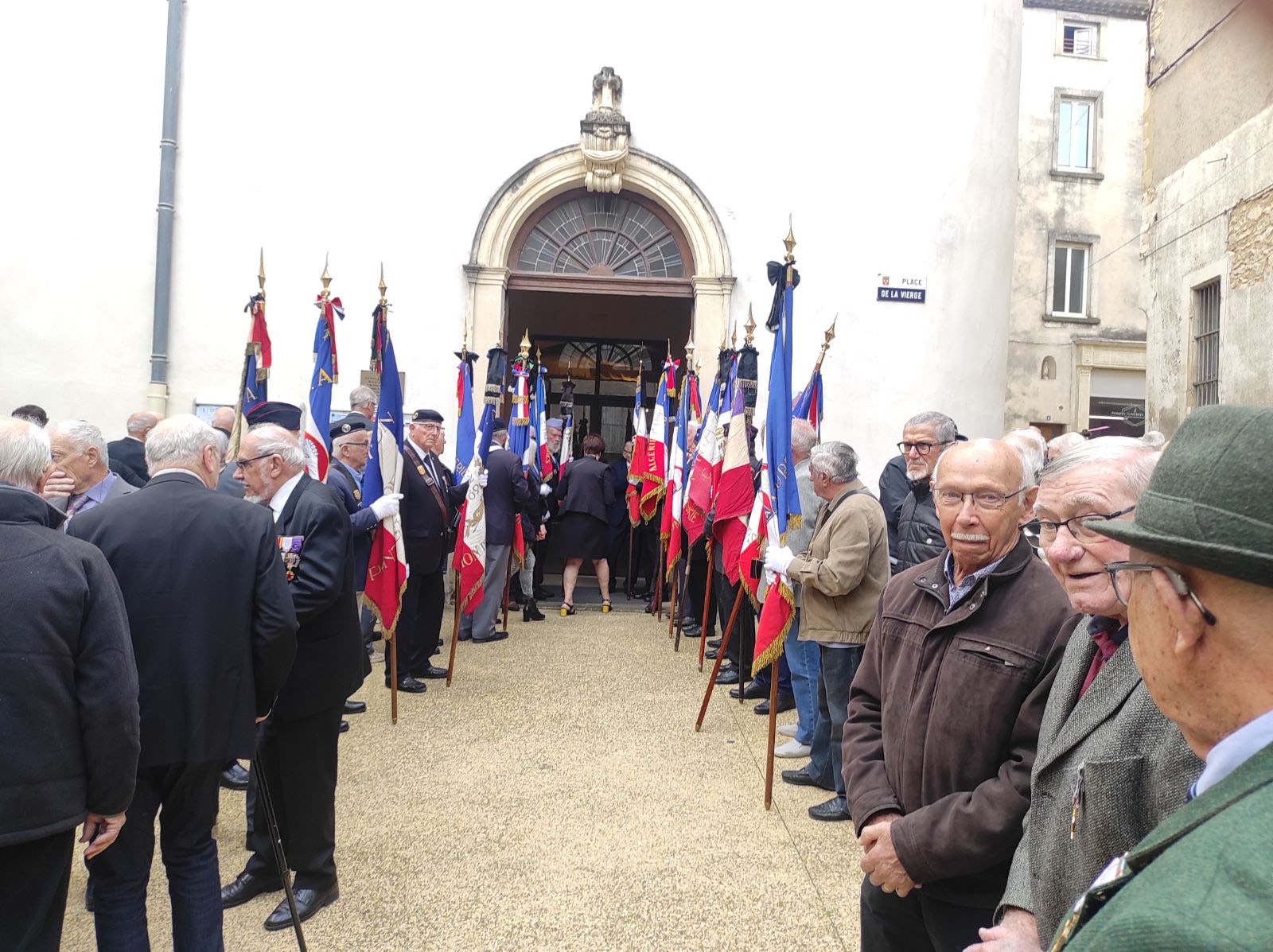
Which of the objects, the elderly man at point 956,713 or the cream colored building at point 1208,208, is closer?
the elderly man at point 956,713

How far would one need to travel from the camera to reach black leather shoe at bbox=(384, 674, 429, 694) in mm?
6559

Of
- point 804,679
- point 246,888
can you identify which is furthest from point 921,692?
point 804,679

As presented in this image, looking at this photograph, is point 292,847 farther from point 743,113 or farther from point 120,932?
point 743,113

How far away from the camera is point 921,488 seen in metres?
4.93

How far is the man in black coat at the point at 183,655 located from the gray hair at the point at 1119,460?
238 cm

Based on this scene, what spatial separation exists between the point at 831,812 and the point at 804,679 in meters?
1.03

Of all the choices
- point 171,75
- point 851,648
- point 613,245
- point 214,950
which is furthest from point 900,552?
point 171,75

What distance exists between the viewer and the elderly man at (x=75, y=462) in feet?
13.5

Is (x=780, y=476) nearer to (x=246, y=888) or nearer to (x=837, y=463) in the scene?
(x=837, y=463)

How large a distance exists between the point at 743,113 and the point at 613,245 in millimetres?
2174

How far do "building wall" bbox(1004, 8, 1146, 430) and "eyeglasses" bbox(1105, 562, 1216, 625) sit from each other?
22.3m

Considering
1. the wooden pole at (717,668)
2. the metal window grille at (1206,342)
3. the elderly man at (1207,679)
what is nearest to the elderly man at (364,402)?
the wooden pole at (717,668)

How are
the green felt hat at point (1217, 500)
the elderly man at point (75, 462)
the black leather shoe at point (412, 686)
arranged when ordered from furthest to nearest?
1. the black leather shoe at point (412, 686)
2. the elderly man at point (75, 462)
3. the green felt hat at point (1217, 500)

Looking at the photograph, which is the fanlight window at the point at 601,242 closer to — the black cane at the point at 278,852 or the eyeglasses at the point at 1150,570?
the black cane at the point at 278,852
